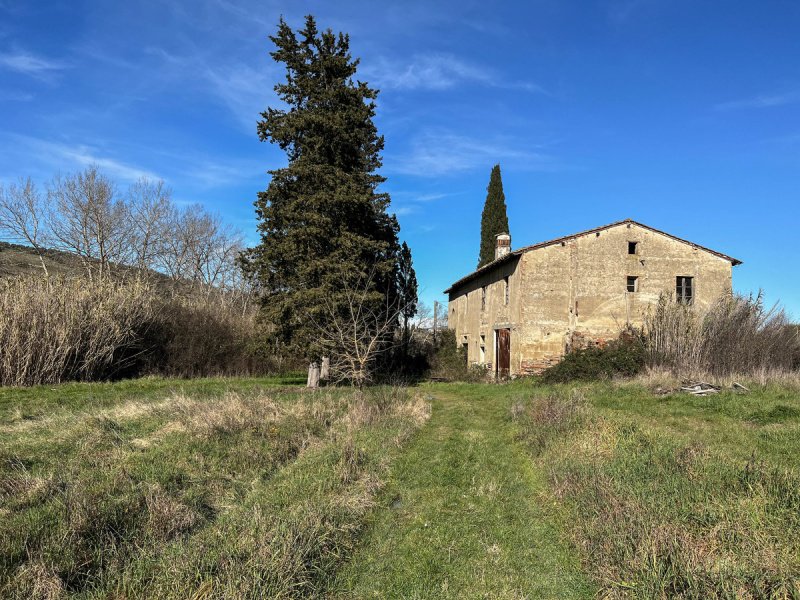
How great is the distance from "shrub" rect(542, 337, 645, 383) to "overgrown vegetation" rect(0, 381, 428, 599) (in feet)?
36.6

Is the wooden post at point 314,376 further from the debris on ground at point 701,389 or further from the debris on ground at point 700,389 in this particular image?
the debris on ground at point 701,389

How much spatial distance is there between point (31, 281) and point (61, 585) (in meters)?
19.6

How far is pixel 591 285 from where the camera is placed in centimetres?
2164

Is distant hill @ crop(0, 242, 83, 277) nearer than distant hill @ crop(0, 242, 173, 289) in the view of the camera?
No

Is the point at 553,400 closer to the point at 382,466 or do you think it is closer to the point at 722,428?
the point at 722,428

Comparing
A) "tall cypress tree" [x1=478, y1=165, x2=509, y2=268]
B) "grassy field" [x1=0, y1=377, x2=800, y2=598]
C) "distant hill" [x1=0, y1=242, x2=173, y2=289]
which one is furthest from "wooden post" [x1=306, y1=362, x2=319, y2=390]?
"tall cypress tree" [x1=478, y1=165, x2=509, y2=268]

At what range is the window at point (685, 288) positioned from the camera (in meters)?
22.4

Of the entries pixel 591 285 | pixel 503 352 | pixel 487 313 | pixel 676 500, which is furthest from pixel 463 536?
pixel 487 313

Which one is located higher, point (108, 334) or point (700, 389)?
point (108, 334)

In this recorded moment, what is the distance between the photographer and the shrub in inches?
754

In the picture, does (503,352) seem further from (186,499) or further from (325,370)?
(186,499)

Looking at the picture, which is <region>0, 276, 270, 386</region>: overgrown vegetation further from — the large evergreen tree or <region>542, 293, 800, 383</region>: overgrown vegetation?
<region>542, 293, 800, 383</region>: overgrown vegetation

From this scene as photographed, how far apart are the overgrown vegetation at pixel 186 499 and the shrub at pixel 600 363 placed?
1115 centimetres

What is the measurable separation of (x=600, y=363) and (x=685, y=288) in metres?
6.82
